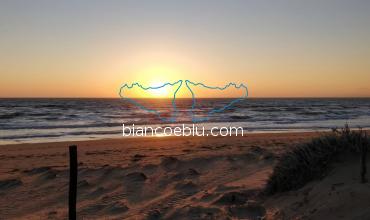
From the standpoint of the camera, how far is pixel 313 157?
6.03 meters

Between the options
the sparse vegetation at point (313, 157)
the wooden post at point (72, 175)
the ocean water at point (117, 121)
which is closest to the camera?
the wooden post at point (72, 175)

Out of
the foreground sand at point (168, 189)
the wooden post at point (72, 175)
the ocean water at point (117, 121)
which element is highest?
the wooden post at point (72, 175)

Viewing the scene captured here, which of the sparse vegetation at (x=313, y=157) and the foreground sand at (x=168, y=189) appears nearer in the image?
the foreground sand at (x=168, y=189)

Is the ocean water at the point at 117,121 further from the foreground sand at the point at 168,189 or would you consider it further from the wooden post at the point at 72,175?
the wooden post at the point at 72,175

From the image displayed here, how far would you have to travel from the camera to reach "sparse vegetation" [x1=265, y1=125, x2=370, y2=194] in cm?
591

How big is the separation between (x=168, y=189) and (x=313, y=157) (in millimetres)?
3500

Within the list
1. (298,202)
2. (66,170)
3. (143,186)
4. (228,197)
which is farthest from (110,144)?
(298,202)

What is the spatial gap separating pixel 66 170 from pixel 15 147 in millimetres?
6702

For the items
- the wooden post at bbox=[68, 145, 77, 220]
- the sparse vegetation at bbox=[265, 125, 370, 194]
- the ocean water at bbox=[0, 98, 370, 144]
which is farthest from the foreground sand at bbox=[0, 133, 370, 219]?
the ocean water at bbox=[0, 98, 370, 144]

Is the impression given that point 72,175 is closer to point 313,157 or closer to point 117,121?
point 313,157

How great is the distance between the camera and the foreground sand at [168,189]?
17.2 ft

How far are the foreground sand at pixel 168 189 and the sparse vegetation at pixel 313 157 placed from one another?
0.76 ft

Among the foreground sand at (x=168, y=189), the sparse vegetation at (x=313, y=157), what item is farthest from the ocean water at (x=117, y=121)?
the sparse vegetation at (x=313, y=157)

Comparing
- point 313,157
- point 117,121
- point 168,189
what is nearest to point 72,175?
point 168,189
